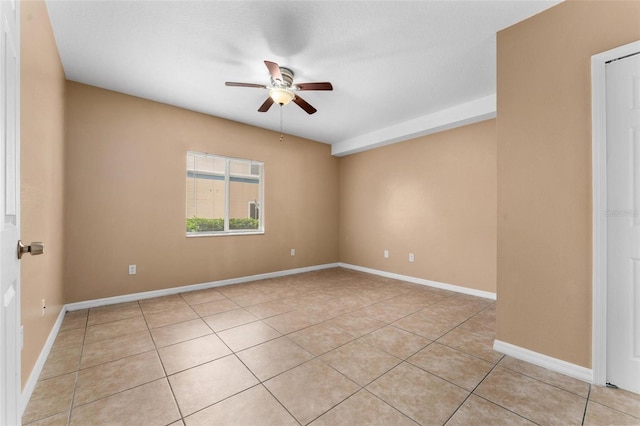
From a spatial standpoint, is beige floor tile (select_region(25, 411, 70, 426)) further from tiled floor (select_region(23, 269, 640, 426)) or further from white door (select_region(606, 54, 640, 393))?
white door (select_region(606, 54, 640, 393))

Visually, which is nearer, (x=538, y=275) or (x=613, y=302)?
(x=613, y=302)

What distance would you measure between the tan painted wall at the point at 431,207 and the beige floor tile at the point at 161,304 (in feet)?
11.1

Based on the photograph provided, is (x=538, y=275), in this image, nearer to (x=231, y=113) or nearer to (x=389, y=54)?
(x=389, y=54)

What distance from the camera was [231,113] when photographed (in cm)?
413

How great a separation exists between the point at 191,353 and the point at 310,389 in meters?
1.09

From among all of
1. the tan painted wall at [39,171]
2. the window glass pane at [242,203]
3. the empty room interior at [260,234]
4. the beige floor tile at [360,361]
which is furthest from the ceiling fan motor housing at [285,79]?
the beige floor tile at [360,361]

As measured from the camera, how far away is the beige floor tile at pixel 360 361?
1.92m

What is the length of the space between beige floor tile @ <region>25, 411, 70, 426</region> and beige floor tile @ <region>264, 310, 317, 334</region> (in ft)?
5.05

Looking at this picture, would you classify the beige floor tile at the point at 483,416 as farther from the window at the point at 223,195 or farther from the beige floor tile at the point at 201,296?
the window at the point at 223,195

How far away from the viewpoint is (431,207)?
4.41 meters

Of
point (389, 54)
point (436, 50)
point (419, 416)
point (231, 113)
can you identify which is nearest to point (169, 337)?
point (419, 416)

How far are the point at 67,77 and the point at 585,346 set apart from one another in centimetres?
546

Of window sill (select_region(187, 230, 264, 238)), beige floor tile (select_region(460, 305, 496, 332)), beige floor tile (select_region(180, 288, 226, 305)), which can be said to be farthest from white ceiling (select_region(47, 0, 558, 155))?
beige floor tile (select_region(180, 288, 226, 305))

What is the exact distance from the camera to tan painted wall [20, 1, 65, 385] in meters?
1.65
